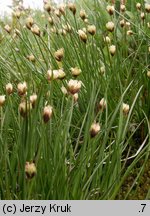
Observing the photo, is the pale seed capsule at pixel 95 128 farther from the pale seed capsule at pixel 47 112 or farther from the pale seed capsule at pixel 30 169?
the pale seed capsule at pixel 30 169

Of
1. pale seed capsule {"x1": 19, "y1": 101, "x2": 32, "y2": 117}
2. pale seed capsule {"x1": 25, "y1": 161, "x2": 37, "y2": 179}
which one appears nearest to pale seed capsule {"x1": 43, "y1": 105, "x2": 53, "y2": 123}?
pale seed capsule {"x1": 19, "y1": 101, "x2": 32, "y2": 117}

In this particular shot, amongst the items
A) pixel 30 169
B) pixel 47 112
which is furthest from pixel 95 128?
pixel 30 169

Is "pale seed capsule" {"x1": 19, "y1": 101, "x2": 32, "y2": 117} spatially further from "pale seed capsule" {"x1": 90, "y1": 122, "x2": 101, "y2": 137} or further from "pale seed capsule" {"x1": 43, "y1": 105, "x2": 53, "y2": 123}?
"pale seed capsule" {"x1": 90, "y1": 122, "x2": 101, "y2": 137}

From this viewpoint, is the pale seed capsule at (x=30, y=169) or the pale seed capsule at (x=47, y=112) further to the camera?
the pale seed capsule at (x=47, y=112)

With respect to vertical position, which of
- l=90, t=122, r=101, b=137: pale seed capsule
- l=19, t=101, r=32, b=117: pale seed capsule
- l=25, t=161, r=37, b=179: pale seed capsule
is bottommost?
l=25, t=161, r=37, b=179: pale seed capsule

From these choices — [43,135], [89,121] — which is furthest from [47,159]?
[89,121]

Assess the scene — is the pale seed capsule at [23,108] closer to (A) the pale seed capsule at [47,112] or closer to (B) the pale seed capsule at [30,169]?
(A) the pale seed capsule at [47,112]

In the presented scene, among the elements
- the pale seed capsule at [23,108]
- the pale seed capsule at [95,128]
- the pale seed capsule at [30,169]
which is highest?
the pale seed capsule at [23,108]

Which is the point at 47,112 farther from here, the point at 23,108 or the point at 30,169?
the point at 30,169

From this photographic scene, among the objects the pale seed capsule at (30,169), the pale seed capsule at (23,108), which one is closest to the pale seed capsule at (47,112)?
the pale seed capsule at (23,108)

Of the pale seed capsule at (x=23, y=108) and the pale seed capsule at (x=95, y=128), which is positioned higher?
the pale seed capsule at (x=23, y=108)
